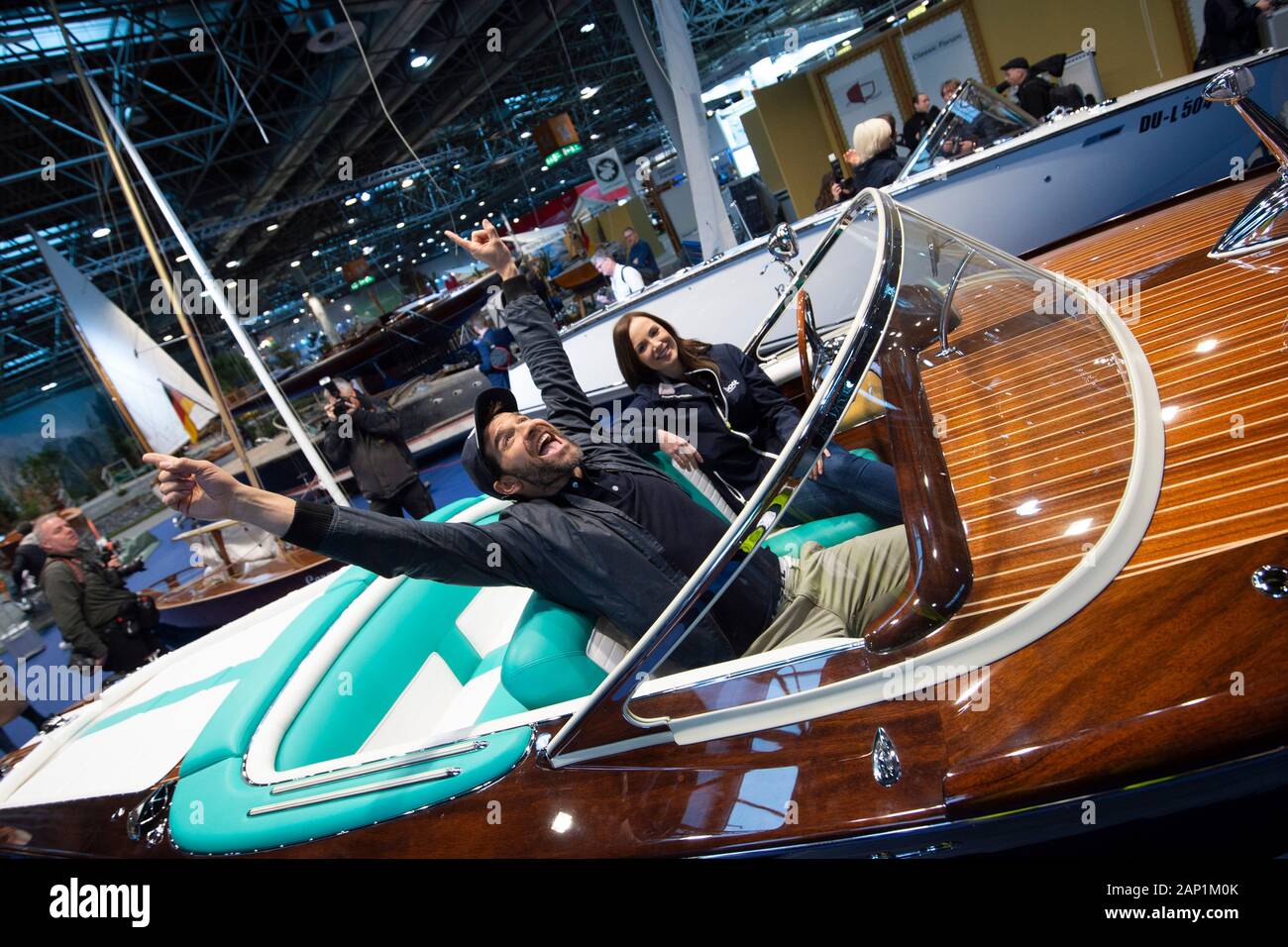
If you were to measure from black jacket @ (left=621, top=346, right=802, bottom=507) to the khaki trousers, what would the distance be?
930 millimetres

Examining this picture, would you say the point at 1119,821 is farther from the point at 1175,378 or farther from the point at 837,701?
the point at 1175,378

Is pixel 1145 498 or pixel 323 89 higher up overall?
pixel 323 89

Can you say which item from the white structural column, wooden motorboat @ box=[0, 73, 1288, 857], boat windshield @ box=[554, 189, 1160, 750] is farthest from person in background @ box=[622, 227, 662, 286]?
boat windshield @ box=[554, 189, 1160, 750]

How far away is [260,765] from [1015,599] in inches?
65.3

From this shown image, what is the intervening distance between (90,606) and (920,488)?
5174mm

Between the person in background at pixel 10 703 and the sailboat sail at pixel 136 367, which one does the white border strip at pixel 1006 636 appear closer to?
the person in background at pixel 10 703

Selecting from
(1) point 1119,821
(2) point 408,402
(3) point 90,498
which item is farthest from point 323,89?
(1) point 1119,821

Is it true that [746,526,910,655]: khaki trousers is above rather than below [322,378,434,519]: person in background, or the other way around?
below

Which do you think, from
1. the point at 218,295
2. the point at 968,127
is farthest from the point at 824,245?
the point at 218,295

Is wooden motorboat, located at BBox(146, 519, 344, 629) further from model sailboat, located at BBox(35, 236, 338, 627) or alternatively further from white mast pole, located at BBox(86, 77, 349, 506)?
white mast pole, located at BBox(86, 77, 349, 506)

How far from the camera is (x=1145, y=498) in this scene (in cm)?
107

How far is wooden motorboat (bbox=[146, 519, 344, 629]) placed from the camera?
15.4 feet

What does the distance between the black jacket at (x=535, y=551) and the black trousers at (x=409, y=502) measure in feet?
10.8

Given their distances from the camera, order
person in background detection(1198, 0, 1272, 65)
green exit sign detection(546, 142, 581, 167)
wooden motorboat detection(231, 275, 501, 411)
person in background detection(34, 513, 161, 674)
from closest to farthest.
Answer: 1. person in background detection(34, 513, 161, 674)
2. person in background detection(1198, 0, 1272, 65)
3. green exit sign detection(546, 142, 581, 167)
4. wooden motorboat detection(231, 275, 501, 411)
